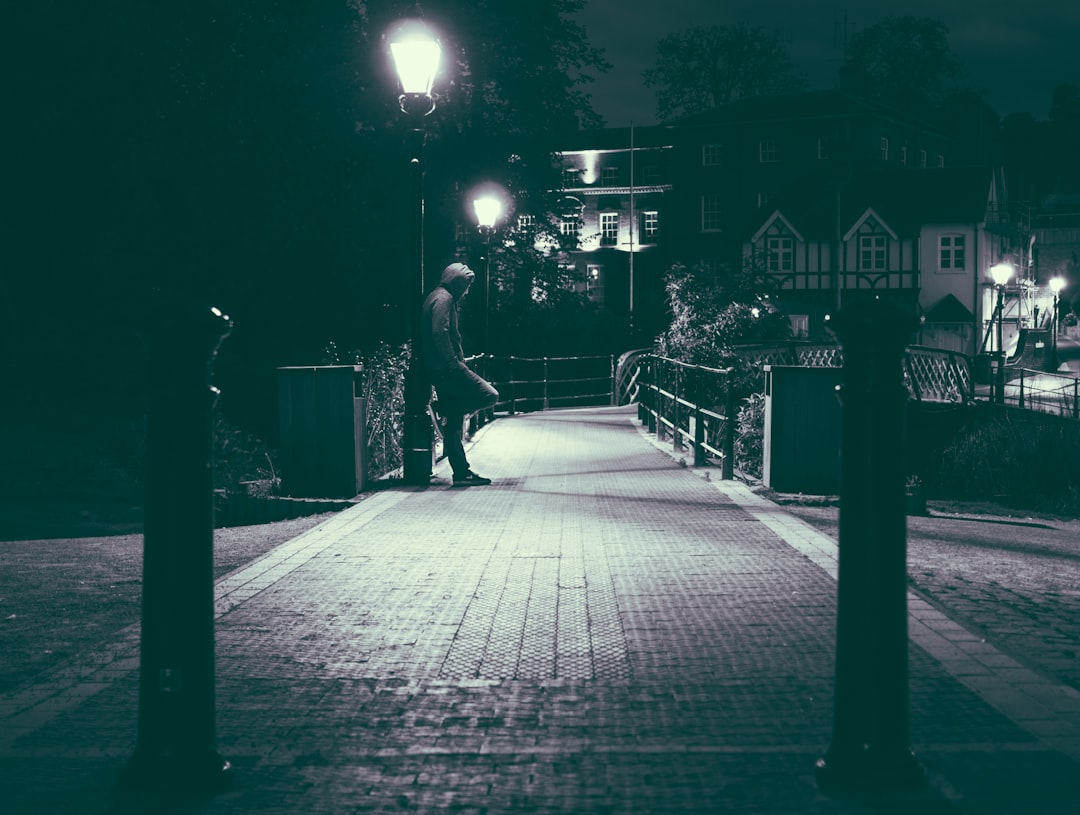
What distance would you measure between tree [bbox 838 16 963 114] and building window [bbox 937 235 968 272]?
2078 centimetres

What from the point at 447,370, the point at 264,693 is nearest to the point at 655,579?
the point at 264,693

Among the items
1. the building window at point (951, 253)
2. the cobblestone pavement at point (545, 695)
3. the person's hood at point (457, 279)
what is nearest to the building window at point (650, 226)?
the building window at point (951, 253)

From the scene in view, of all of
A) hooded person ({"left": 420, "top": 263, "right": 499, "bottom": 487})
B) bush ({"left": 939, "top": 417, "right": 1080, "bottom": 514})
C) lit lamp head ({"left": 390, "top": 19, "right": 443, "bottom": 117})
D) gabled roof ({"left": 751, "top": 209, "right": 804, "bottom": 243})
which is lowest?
bush ({"left": 939, "top": 417, "right": 1080, "bottom": 514})

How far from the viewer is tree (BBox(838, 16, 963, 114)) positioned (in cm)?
7525

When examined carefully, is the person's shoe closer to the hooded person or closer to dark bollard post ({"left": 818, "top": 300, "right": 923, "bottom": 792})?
the hooded person

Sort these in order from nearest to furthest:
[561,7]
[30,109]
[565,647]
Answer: [565,647] → [30,109] → [561,7]

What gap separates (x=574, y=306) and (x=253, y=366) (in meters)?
19.9

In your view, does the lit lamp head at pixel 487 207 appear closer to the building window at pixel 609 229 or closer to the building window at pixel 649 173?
the building window at pixel 609 229

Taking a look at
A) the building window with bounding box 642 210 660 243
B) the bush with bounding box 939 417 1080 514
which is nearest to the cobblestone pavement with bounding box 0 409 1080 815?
the bush with bounding box 939 417 1080 514

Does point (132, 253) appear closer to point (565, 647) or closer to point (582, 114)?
point (565, 647)

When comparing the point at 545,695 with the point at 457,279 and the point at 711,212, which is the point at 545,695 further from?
the point at 711,212

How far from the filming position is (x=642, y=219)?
72000 millimetres

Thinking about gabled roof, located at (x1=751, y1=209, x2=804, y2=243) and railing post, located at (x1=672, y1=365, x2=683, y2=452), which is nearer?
railing post, located at (x1=672, y1=365, x2=683, y2=452)

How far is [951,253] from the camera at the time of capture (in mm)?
56625
